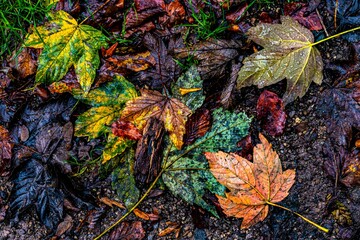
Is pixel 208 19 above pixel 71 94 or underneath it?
above

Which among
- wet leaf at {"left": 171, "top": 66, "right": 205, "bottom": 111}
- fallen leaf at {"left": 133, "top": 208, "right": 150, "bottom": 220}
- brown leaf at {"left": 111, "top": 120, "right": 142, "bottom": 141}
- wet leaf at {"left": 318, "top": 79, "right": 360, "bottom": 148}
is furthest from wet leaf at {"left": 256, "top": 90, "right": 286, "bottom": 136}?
fallen leaf at {"left": 133, "top": 208, "right": 150, "bottom": 220}

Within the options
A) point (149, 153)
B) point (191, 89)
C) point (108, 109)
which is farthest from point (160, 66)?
point (149, 153)

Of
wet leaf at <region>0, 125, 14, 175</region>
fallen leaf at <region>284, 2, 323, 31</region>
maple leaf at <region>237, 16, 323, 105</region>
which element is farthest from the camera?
wet leaf at <region>0, 125, 14, 175</region>

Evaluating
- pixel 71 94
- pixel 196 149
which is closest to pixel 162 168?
pixel 196 149

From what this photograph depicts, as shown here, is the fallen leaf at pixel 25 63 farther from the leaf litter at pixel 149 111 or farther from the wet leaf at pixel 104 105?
the wet leaf at pixel 104 105

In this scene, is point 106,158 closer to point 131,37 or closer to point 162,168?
point 162,168

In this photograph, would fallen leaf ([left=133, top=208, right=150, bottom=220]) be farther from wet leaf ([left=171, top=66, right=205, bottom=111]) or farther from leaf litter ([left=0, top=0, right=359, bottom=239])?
wet leaf ([left=171, top=66, right=205, bottom=111])
